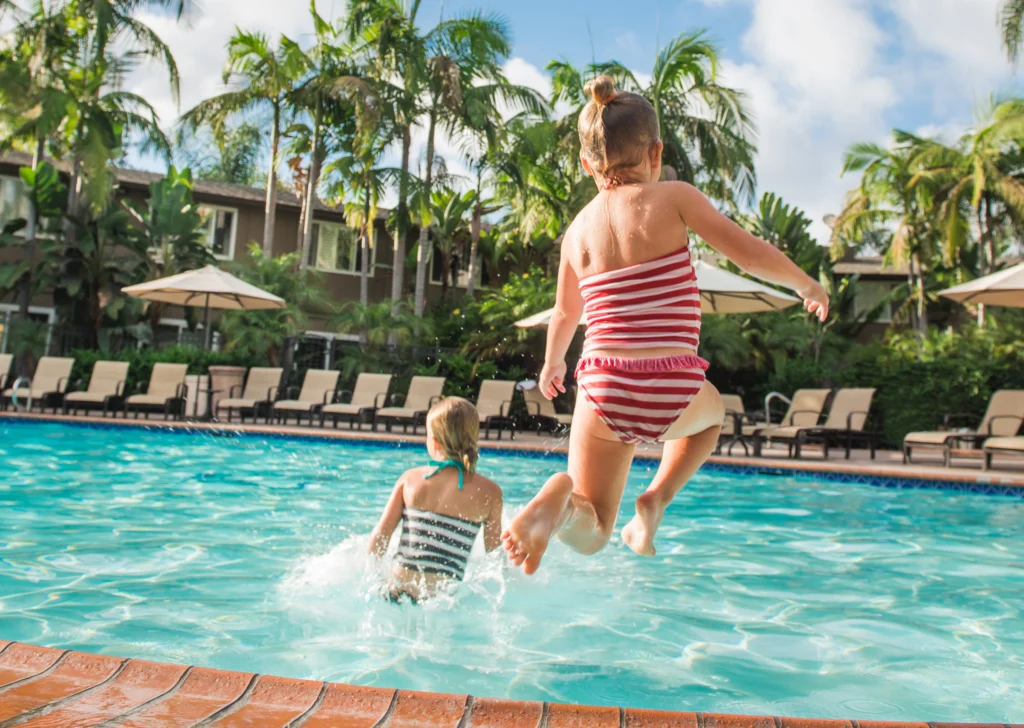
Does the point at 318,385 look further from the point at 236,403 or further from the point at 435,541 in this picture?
the point at 435,541

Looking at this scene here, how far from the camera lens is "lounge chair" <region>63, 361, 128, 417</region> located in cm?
1567

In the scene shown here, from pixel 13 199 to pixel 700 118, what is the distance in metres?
18.5

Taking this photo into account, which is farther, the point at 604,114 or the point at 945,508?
the point at 945,508

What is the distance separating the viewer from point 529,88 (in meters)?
22.0

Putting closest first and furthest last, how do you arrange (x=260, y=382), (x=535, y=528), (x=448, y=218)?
1. (x=535, y=528)
2. (x=260, y=382)
3. (x=448, y=218)

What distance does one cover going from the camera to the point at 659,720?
1.93 meters

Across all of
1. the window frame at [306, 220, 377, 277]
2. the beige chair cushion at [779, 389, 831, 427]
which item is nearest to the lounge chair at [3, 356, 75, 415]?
the window frame at [306, 220, 377, 277]

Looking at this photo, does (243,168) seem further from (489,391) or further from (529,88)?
(489,391)

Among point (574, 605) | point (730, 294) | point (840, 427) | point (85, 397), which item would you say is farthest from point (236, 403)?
point (574, 605)

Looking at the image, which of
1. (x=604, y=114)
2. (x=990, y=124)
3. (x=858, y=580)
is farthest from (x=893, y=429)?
(x=604, y=114)

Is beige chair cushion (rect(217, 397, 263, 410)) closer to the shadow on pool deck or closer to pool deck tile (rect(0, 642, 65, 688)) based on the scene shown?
pool deck tile (rect(0, 642, 65, 688))

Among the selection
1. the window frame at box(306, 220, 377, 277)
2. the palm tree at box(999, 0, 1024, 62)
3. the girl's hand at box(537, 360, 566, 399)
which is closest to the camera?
the girl's hand at box(537, 360, 566, 399)

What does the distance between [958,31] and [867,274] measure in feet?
29.3

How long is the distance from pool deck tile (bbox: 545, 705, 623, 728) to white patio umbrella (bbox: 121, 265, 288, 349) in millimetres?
13961
